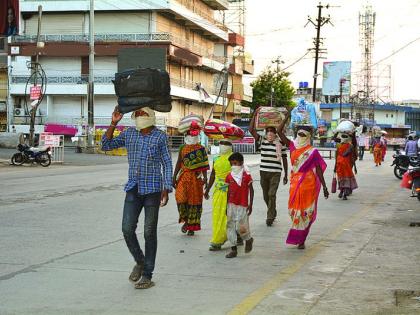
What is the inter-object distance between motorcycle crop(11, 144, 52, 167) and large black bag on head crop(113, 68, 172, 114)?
25.8 metres

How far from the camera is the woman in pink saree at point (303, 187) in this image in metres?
9.91

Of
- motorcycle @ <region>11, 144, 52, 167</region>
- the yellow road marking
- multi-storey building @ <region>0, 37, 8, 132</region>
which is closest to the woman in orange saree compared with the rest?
motorcycle @ <region>11, 144, 52, 167</region>

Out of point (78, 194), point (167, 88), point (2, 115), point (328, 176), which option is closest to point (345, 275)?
point (167, 88)

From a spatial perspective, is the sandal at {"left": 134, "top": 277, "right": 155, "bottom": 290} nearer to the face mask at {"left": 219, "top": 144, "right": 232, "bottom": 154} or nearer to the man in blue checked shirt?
the man in blue checked shirt

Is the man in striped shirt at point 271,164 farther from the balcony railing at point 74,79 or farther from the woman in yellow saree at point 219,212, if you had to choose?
the balcony railing at point 74,79

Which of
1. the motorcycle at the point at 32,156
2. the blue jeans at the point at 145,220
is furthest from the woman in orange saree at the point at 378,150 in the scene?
the blue jeans at the point at 145,220

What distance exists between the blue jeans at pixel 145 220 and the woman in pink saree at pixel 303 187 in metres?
3.21

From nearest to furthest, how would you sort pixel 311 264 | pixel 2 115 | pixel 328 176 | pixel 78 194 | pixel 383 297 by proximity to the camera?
1. pixel 383 297
2. pixel 311 264
3. pixel 78 194
4. pixel 328 176
5. pixel 2 115

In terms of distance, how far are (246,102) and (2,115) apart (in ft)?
129

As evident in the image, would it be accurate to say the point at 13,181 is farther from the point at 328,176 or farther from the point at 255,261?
the point at 255,261

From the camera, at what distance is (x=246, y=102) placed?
3858 inches

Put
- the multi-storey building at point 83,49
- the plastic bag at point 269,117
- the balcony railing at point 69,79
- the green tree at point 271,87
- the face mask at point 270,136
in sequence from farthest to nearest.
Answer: the green tree at point 271,87 < the balcony railing at point 69,79 < the multi-storey building at point 83,49 < the face mask at point 270,136 < the plastic bag at point 269,117

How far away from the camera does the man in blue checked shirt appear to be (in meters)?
7.09

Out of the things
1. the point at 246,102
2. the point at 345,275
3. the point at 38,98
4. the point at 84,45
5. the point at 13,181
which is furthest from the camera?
the point at 246,102
